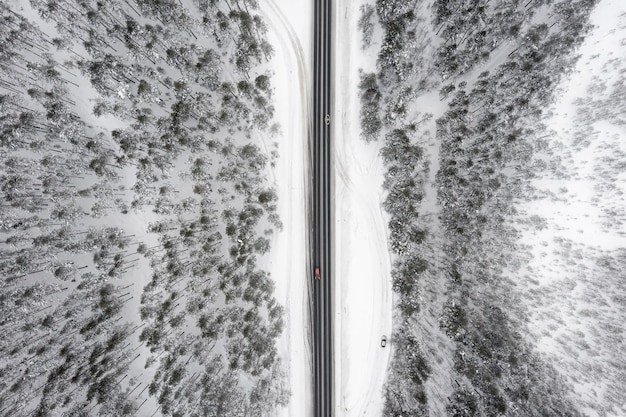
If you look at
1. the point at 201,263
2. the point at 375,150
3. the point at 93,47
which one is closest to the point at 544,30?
the point at 375,150

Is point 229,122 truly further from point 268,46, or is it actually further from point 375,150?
point 375,150

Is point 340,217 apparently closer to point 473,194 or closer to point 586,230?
point 473,194

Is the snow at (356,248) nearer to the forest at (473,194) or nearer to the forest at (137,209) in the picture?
the forest at (473,194)

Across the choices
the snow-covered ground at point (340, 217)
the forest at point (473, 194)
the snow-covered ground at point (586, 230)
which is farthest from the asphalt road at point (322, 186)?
the snow-covered ground at point (586, 230)

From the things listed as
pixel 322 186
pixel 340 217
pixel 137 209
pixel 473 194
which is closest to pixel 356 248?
pixel 340 217

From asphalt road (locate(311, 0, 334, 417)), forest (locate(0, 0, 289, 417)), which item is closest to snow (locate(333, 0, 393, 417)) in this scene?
asphalt road (locate(311, 0, 334, 417))

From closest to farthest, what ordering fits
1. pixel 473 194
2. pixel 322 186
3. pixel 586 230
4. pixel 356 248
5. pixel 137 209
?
1. pixel 586 230
2. pixel 473 194
3. pixel 137 209
4. pixel 356 248
5. pixel 322 186
